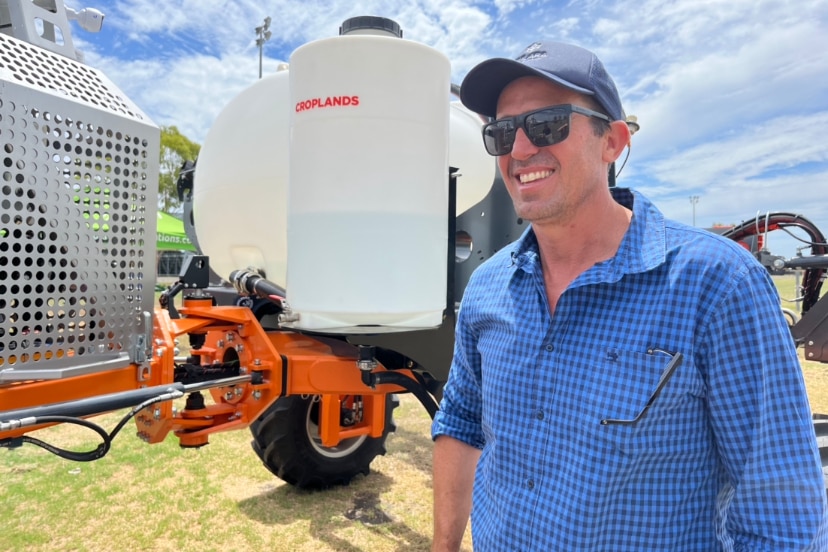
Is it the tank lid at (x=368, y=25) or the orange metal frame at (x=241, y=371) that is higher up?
the tank lid at (x=368, y=25)

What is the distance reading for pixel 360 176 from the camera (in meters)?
2.22

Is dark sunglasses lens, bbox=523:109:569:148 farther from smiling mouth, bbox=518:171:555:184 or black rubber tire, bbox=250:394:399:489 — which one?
black rubber tire, bbox=250:394:399:489

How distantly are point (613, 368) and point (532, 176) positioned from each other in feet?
1.62

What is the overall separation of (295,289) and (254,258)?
3.12ft

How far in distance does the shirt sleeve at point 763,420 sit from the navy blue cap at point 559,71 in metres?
0.51

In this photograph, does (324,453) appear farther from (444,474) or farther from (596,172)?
(596,172)

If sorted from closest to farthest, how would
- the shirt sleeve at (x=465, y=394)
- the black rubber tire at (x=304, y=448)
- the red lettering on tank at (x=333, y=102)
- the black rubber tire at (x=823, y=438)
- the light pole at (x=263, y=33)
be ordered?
the shirt sleeve at (x=465, y=394)
the red lettering on tank at (x=333, y=102)
the black rubber tire at (x=823, y=438)
the black rubber tire at (x=304, y=448)
the light pole at (x=263, y=33)

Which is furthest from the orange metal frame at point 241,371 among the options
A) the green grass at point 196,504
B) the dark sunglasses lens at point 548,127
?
the dark sunglasses lens at point 548,127

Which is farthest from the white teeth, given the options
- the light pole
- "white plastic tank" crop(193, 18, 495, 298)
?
the light pole

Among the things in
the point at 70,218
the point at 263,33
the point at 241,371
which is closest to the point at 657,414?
the point at 70,218

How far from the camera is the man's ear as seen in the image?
1366 millimetres

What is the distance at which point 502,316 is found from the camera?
4.75 ft

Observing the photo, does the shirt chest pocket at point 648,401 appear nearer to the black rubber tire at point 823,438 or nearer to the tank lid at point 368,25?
the tank lid at point 368,25

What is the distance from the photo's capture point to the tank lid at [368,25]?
2.28 meters
